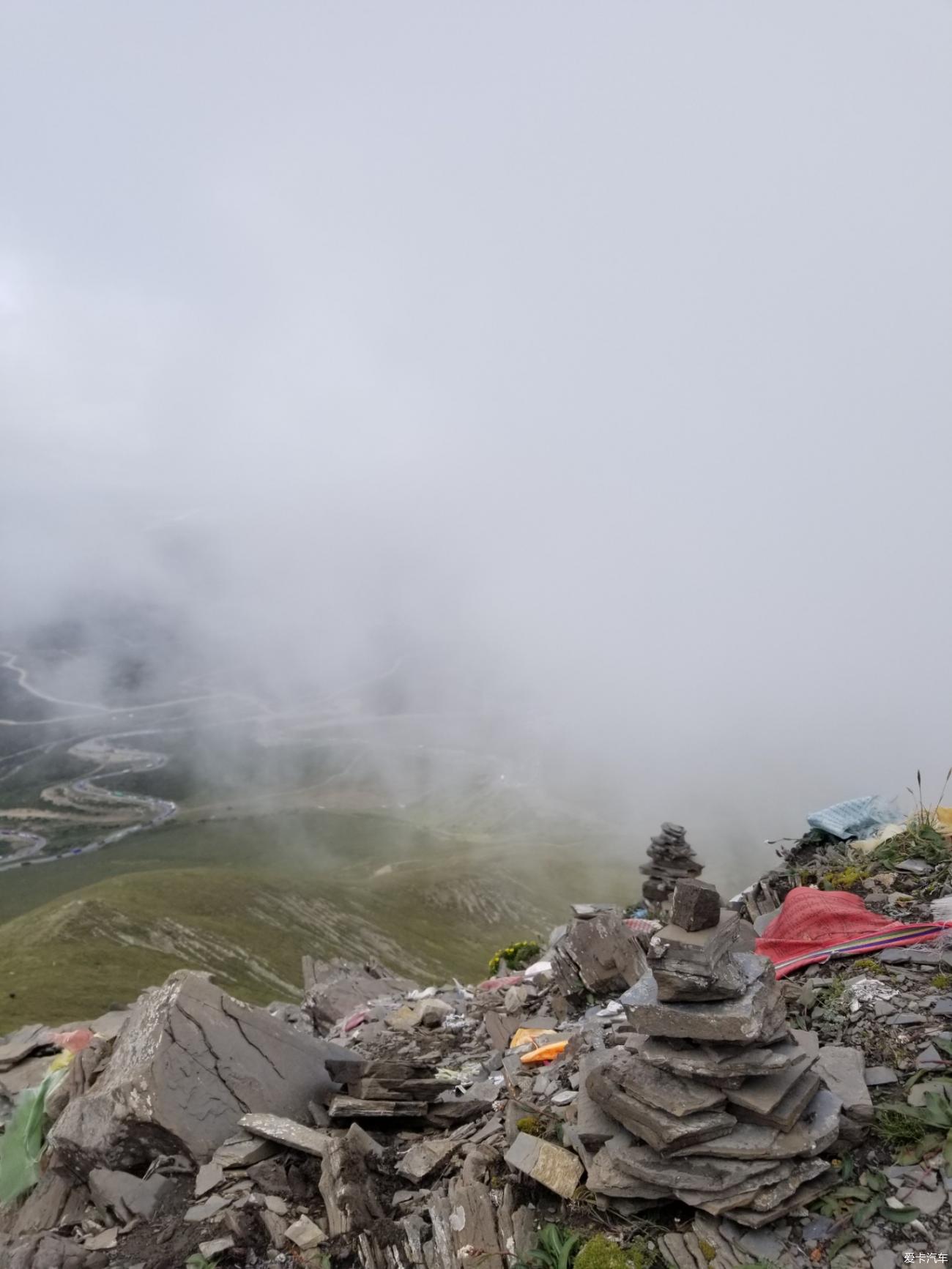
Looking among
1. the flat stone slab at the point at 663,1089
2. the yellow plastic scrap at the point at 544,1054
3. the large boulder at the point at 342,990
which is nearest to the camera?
the flat stone slab at the point at 663,1089

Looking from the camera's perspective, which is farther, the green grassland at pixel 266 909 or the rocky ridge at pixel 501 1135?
the green grassland at pixel 266 909

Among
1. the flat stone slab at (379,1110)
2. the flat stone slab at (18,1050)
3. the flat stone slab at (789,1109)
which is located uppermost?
the flat stone slab at (789,1109)

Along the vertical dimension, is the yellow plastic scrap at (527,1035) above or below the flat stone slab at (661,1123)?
below

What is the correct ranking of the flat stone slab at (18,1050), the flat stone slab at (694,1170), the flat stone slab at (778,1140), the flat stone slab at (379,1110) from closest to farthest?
1. the flat stone slab at (694,1170)
2. the flat stone slab at (778,1140)
3. the flat stone slab at (379,1110)
4. the flat stone slab at (18,1050)

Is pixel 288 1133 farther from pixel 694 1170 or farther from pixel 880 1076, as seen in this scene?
pixel 880 1076

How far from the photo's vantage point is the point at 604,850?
18625 centimetres

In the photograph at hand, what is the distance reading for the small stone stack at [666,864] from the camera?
40031 mm

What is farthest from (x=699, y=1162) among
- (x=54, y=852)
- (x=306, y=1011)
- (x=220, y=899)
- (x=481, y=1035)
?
(x=54, y=852)

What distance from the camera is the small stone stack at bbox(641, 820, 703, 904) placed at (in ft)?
131

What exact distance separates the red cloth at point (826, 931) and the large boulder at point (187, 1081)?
31.2 ft

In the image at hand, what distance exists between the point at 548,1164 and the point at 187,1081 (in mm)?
6967

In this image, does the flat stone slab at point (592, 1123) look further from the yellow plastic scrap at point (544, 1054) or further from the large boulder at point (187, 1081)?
the large boulder at point (187, 1081)

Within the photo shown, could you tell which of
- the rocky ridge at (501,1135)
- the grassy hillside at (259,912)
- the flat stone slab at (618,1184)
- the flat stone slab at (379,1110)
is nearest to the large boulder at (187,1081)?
the rocky ridge at (501,1135)

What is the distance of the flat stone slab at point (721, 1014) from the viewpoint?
8.96m
